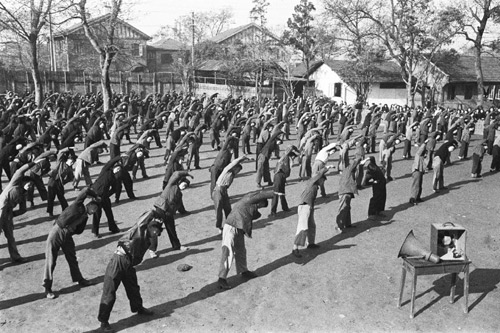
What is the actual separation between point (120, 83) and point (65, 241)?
3662 cm

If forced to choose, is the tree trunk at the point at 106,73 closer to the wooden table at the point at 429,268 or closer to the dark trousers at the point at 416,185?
the dark trousers at the point at 416,185

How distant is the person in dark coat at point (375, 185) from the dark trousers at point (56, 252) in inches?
275

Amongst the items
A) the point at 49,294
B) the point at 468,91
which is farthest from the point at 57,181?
the point at 468,91

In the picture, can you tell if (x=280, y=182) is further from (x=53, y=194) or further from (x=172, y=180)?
(x=53, y=194)

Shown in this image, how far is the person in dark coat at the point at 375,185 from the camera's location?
1172 cm

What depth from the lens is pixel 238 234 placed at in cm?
827

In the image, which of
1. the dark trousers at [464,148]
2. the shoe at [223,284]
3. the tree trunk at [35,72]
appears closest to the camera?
the shoe at [223,284]

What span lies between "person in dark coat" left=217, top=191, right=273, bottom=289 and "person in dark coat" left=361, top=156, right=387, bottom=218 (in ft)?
13.5

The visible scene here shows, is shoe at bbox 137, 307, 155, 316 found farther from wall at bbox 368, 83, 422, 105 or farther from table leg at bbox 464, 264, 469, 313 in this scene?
wall at bbox 368, 83, 422, 105

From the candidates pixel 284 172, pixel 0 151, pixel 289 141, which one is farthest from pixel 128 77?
pixel 284 172

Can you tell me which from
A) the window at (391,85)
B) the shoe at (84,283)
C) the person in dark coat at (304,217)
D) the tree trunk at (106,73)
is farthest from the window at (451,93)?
the shoe at (84,283)

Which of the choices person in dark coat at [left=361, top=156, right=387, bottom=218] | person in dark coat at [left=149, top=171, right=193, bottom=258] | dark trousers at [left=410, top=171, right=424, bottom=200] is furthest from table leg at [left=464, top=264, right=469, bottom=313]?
dark trousers at [left=410, top=171, right=424, bottom=200]

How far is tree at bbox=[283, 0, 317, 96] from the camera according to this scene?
37969 millimetres

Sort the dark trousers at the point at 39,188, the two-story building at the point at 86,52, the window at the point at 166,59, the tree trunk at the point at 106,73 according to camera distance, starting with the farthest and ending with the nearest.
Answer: the window at the point at 166,59 < the two-story building at the point at 86,52 < the tree trunk at the point at 106,73 < the dark trousers at the point at 39,188
